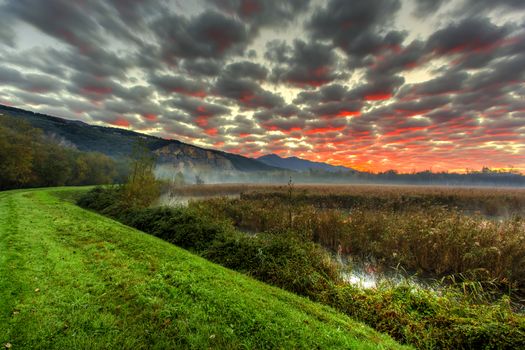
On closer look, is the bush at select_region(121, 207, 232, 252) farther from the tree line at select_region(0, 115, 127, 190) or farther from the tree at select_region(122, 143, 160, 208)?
the tree line at select_region(0, 115, 127, 190)

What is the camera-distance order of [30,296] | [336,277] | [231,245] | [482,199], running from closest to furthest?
[30,296]
[336,277]
[231,245]
[482,199]

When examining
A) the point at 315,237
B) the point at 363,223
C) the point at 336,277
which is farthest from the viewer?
the point at 315,237

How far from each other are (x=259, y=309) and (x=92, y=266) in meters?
5.47

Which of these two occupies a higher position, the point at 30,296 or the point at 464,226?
the point at 464,226

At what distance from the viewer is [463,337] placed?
4.57 metres

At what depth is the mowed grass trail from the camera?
398 cm

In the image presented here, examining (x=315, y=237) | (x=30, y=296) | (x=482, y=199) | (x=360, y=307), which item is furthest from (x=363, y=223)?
(x=482, y=199)


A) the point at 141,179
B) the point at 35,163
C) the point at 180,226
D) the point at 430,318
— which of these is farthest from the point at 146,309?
the point at 35,163

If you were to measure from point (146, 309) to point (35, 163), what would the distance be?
50979 mm

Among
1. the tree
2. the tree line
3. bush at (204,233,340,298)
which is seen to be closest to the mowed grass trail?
bush at (204,233,340,298)

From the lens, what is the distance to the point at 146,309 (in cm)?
476

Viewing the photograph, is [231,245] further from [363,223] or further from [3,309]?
[363,223]

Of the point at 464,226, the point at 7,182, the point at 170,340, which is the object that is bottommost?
the point at 7,182

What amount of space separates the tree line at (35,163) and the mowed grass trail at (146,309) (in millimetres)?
24799
